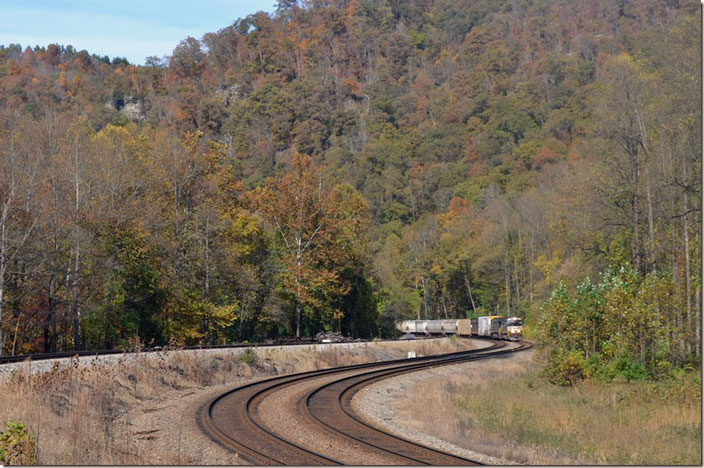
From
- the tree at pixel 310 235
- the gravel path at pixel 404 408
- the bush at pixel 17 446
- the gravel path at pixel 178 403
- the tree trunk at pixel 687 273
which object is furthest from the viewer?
the tree at pixel 310 235

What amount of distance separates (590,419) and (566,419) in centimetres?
77

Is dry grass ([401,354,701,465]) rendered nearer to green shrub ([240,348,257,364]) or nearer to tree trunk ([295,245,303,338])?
green shrub ([240,348,257,364])

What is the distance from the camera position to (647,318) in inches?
1131

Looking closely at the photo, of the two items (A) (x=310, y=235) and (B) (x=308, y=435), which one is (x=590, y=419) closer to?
(B) (x=308, y=435)

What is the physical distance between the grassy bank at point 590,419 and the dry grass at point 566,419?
2 cm

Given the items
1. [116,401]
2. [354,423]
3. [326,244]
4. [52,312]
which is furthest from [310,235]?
[354,423]

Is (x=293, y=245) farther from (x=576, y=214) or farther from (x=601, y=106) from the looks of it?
(x=601, y=106)

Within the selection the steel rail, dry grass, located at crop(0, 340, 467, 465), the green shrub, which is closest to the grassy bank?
the steel rail

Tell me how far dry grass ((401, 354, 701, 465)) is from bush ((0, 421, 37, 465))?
8.76 m

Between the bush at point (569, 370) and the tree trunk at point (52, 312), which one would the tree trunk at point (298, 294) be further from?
the bush at point (569, 370)

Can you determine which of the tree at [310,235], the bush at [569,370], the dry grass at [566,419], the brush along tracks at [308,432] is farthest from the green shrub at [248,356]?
Answer: the tree at [310,235]

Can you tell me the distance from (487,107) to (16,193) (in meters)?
146

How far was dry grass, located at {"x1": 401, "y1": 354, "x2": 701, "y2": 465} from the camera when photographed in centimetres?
1585

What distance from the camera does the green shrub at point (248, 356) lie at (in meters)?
32.2
